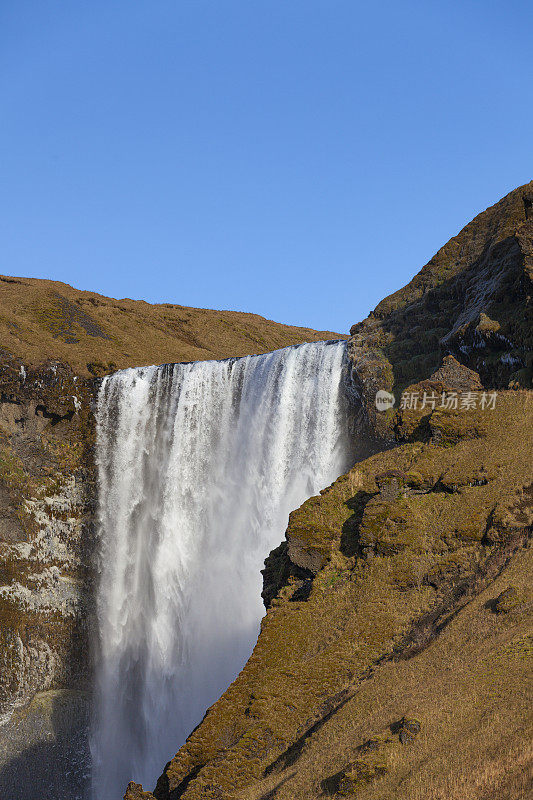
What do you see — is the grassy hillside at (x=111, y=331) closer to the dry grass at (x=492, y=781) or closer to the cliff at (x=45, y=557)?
the cliff at (x=45, y=557)

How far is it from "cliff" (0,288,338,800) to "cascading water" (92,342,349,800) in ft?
3.61

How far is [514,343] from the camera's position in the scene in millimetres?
27734

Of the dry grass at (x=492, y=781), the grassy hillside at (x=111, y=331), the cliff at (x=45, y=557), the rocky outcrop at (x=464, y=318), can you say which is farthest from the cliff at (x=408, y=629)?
the grassy hillside at (x=111, y=331)

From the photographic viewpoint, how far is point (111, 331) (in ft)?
174

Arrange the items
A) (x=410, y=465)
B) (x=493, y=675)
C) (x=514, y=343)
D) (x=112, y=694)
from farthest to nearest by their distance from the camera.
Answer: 1. (x=112, y=694)
2. (x=514, y=343)
3. (x=410, y=465)
4. (x=493, y=675)

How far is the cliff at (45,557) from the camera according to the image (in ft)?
120

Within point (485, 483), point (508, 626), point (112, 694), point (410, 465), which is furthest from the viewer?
point (112, 694)

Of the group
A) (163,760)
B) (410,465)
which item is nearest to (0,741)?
(163,760)

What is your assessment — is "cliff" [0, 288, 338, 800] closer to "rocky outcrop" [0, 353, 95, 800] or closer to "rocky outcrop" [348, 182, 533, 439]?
"rocky outcrop" [0, 353, 95, 800]

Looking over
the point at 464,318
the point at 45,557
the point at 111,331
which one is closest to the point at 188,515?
the point at 45,557

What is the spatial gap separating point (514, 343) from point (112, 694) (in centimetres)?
2725

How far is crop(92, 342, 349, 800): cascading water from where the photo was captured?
111 ft

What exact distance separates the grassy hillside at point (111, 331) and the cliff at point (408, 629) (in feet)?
80.9

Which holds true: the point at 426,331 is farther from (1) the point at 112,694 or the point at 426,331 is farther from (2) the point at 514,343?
(1) the point at 112,694
